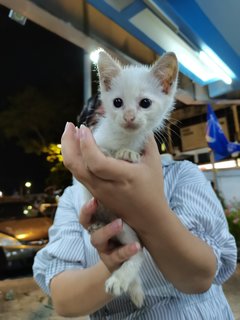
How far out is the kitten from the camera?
1095 mm

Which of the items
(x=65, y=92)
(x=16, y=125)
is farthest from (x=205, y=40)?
(x=16, y=125)

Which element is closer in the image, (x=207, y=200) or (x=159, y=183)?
(x=159, y=183)

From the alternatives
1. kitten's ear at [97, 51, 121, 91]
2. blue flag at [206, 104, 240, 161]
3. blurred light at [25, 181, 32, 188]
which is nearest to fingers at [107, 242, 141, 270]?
kitten's ear at [97, 51, 121, 91]

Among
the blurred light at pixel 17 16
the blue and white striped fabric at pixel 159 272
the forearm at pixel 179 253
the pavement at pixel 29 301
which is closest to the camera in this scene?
the forearm at pixel 179 253

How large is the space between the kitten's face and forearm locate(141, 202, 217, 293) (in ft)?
1.13

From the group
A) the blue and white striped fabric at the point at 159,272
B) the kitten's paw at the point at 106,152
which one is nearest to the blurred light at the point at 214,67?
the blue and white striped fabric at the point at 159,272

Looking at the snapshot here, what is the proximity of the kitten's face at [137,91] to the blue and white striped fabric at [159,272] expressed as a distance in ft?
1.14

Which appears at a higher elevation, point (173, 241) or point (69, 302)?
point (173, 241)

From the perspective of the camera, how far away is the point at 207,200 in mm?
1350

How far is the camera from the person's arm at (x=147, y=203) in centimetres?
95

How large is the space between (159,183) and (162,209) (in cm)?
8

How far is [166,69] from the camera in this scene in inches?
46.9

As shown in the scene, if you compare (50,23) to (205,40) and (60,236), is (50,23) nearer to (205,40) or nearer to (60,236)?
(205,40)

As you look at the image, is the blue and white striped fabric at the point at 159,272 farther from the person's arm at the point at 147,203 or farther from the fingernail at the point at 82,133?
the fingernail at the point at 82,133
